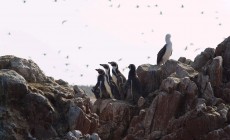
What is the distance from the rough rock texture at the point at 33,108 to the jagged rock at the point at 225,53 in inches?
284

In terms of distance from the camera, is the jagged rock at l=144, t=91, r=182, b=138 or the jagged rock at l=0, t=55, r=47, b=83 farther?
the jagged rock at l=144, t=91, r=182, b=138

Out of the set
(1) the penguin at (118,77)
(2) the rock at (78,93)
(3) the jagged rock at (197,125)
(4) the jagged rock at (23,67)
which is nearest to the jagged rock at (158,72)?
(1) the penguin at (118,77)

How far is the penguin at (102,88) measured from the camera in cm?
3669

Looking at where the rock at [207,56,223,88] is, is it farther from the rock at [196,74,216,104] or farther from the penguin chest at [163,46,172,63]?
the penguin chest at [163,46,172,63]

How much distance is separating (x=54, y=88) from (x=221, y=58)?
8.35 meters

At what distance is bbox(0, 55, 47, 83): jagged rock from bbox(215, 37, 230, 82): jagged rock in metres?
8.63

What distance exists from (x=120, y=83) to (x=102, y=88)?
1.17 metres

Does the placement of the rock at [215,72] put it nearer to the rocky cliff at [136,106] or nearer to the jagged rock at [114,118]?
the rocky cliff at [136,106]

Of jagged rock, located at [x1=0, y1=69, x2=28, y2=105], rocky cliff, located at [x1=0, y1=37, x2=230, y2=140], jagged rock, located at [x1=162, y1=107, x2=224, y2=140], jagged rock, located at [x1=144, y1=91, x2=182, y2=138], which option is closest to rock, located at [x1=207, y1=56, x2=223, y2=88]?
rocky cliff, located at [x1=0, y1=37, x2=230, y2=140]

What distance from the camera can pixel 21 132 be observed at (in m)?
26.2

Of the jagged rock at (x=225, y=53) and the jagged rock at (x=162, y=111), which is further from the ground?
the jagged rock at (x=225, y=53)

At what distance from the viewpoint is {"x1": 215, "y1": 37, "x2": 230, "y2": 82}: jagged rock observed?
33.3 metres

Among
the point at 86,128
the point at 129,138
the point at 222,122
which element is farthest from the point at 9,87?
the point at 222,122

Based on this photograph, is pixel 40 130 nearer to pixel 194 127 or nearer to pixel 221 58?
pixel 194 127
